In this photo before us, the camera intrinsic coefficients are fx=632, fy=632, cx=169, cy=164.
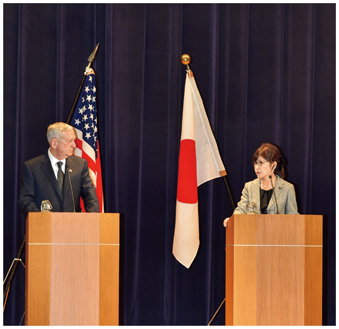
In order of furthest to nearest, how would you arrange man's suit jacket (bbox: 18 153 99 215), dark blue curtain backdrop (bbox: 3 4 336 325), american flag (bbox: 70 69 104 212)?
dark blue curtain backdrop (bbox: 3 4 336 325) < american flag (bbox: 70 69 104 212) < man's suit jacket (bbox: 18 153 99 215)

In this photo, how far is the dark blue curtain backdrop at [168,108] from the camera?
5.91 meters

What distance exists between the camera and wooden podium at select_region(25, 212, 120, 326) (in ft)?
12.9

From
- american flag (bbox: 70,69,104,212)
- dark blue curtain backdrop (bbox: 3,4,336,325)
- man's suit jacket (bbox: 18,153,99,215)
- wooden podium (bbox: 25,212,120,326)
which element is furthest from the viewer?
dark blue curtain backdrop (bbox: 3,4,336,325)

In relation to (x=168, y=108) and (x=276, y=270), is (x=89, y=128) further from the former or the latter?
(x=276, y=270)

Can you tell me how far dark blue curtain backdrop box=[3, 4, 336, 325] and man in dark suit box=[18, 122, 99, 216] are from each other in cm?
111

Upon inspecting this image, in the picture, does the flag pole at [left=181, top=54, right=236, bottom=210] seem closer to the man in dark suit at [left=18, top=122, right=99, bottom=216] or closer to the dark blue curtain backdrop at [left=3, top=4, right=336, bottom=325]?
the dark blue curtain backdrop at [left=3, top=4, right=336, bottom=325]

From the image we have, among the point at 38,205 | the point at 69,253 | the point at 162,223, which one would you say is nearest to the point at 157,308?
the point at 162,223

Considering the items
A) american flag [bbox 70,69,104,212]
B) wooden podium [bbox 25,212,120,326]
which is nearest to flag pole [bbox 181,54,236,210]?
american flag [bbox 70,69,104,212]

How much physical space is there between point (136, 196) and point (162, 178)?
297mm

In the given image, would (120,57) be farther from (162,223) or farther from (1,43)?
(162,223)

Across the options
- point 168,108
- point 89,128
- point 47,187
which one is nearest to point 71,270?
point 47,187

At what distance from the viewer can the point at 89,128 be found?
5668mm

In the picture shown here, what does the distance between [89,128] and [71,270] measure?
1977 millimetres

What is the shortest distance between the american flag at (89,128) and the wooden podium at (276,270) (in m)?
1.95
